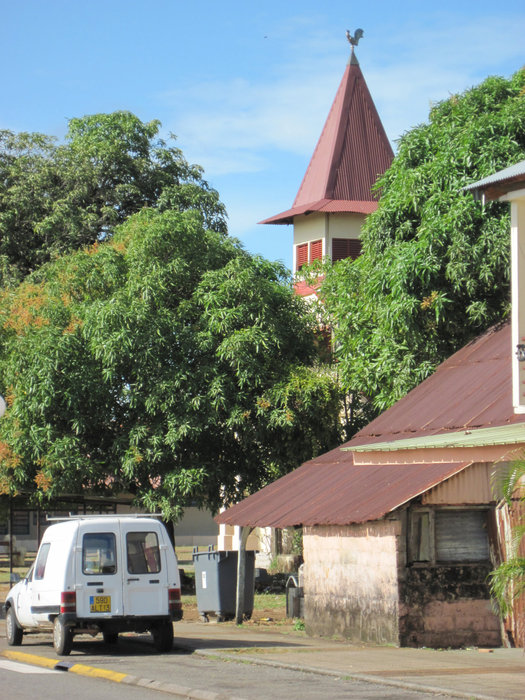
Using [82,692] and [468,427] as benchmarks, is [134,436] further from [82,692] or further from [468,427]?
[82,692]

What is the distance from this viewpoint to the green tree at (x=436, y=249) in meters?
21.1

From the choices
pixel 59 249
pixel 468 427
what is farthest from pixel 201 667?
pixel 59 249

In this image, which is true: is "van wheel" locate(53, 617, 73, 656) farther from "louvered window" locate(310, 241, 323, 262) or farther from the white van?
"louvered window" locate(310, 241, 323, 262)

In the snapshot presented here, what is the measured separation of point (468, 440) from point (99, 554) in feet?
17.9

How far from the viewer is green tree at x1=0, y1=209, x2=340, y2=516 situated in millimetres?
25141

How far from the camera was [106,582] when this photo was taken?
48.8 ft

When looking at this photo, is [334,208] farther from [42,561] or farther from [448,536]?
[42,561]

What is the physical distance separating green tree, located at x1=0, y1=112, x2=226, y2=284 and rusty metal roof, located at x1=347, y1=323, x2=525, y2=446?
20.8 metres

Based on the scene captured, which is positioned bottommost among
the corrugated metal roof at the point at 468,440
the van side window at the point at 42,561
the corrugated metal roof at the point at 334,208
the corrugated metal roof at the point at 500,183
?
the van side window at the point at 42,561

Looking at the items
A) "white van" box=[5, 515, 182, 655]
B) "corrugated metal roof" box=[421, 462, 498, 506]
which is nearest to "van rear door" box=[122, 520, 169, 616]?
"white van" box=[5, 515, 182, 655]

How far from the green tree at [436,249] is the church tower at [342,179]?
52.2 feet

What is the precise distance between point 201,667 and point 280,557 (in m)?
24.5

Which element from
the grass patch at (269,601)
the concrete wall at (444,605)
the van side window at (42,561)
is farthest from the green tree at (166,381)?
the concrete wall at (444,605)

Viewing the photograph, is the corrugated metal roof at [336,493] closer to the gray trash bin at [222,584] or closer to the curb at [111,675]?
the gray trash bin at [222,584]
